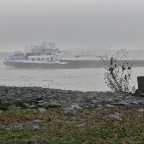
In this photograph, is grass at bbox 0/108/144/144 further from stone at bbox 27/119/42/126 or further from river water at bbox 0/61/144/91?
river water at bbox 0/61/144/91

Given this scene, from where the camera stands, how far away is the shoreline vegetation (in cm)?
900

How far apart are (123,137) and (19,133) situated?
2.60m

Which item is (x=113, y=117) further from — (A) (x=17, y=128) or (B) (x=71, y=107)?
(A) (x=17, y=128)

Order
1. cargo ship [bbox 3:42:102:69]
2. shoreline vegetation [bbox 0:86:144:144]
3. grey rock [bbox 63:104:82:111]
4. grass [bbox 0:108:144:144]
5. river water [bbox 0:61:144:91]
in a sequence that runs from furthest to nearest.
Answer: cargo ship [bbox 3:42:102:69], river water [bbox 0:61:144:91], grey rock [bbox 63:104:82:111], shoreline vegetation [bbox 0:86:144:144], grass [bbox 0:108:144:144]

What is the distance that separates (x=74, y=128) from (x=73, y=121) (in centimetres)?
95

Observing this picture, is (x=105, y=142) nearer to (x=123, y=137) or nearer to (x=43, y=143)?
(x=123, y=137)

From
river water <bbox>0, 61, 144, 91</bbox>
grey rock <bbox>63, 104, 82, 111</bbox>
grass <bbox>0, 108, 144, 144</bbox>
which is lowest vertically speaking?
river water <bbox>0, 61, 144, 91</bbox>

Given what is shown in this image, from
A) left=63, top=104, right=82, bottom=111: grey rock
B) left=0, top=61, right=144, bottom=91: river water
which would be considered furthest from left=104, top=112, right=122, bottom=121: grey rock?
left=0, top=61, right=144, bottom=91: river water

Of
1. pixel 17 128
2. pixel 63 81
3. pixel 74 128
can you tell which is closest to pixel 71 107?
pixel 74 128

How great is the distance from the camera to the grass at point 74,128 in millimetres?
8844

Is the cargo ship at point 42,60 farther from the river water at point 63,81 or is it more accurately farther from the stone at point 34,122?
the stone at point 34,122

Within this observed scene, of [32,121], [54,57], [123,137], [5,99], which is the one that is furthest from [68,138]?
[54,57]

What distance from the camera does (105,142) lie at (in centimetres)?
860

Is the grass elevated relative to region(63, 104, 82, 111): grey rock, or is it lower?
lower
